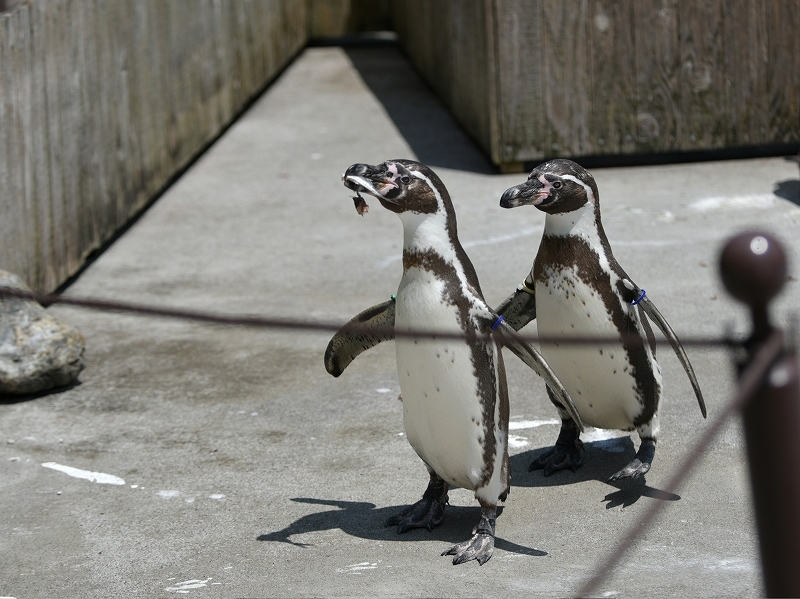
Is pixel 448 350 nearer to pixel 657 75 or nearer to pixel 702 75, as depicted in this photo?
pixel 657 75

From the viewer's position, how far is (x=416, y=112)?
10266mm

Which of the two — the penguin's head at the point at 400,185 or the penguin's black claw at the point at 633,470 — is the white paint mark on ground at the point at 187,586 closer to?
the penguin's head at the point at 400,185

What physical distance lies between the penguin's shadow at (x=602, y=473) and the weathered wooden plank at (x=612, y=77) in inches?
161

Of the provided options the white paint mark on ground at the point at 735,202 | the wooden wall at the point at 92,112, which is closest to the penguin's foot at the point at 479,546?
the wooden wall at the point at 92,112

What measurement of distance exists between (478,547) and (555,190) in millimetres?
1231

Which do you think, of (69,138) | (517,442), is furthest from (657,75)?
(517,442)

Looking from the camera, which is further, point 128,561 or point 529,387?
point 529,387

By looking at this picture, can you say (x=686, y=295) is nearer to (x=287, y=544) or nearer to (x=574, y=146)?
(x=574, y=146)

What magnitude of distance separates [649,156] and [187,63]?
383 cm

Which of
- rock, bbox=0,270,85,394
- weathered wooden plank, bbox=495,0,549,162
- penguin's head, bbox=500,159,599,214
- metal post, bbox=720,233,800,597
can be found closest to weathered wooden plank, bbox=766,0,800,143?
weathered wooden plank, bbox=495,0,549,162

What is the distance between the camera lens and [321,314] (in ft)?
19.6

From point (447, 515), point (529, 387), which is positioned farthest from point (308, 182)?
point (447, 515)

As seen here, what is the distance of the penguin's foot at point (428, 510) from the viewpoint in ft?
12.1

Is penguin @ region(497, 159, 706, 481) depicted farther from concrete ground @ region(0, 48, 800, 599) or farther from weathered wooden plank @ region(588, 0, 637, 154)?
weathered wooden plank @ region(588, 0, 637, 154)
